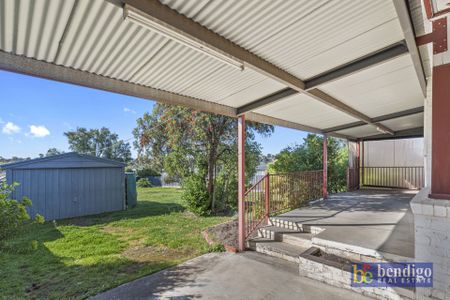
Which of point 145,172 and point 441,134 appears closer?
point 441,134

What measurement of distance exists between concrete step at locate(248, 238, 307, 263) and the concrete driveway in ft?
0.42

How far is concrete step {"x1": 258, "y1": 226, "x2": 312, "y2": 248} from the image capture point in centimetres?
419

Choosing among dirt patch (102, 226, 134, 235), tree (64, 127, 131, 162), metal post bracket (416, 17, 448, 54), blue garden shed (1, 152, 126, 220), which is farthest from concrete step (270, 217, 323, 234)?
tree (64, 127, 131, 162)

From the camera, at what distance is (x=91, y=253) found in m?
4.62

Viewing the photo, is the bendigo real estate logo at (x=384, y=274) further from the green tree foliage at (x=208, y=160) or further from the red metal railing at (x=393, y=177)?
the red metal railing at (x=393, y=177)

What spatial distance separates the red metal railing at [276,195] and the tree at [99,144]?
35465mm

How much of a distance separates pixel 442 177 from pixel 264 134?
25.2 ft

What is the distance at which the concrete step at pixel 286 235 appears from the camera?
4188mm

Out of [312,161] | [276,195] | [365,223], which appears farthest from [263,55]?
[312,161]

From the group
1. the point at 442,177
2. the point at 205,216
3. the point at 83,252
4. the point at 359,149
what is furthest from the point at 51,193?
the point at 359,149

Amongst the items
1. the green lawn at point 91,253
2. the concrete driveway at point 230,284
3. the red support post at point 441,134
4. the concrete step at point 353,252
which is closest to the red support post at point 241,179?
the concrete driveway at point 230,284

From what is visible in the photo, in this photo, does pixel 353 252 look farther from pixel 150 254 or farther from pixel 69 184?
pixel 69 184

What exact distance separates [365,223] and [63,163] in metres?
9.52

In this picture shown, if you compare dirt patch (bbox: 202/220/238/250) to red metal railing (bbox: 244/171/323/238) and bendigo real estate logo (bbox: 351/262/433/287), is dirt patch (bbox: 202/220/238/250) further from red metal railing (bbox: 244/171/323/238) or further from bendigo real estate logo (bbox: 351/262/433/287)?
bendigo real estate logo (bbox: 351/262/433/287)
